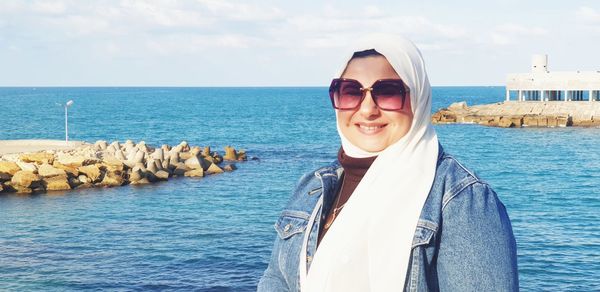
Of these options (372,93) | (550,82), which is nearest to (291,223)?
(372,93)

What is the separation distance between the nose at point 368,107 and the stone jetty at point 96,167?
3245 cm

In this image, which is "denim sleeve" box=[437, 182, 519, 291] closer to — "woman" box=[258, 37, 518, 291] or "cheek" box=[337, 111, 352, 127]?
"woman" box=[258, 37, 518, 291]

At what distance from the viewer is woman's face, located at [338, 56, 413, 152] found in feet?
9.36

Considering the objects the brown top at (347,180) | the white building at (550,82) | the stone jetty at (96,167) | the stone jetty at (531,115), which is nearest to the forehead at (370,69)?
the brown top at (347,180)

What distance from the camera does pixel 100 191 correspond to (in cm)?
3419

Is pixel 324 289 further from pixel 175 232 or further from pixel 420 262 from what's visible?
pixel 175 232

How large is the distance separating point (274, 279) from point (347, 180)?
1.54 feet

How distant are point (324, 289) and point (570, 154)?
52.1 m

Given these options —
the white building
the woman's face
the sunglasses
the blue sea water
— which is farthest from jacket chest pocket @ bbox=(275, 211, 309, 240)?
the white building

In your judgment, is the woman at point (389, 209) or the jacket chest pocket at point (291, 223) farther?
the jacket chest pocket at point (291, 223)

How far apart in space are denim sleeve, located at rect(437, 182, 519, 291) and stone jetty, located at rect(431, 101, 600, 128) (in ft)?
240

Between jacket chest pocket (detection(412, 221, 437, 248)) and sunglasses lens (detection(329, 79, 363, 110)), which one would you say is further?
sunglasses lens (detection(329, 79, 363, 110))

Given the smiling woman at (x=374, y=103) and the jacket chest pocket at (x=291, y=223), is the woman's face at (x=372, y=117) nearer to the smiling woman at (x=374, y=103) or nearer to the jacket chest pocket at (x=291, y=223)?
the smiling woman at (x=374, y=103)

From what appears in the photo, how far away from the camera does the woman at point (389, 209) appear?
2449 mm
